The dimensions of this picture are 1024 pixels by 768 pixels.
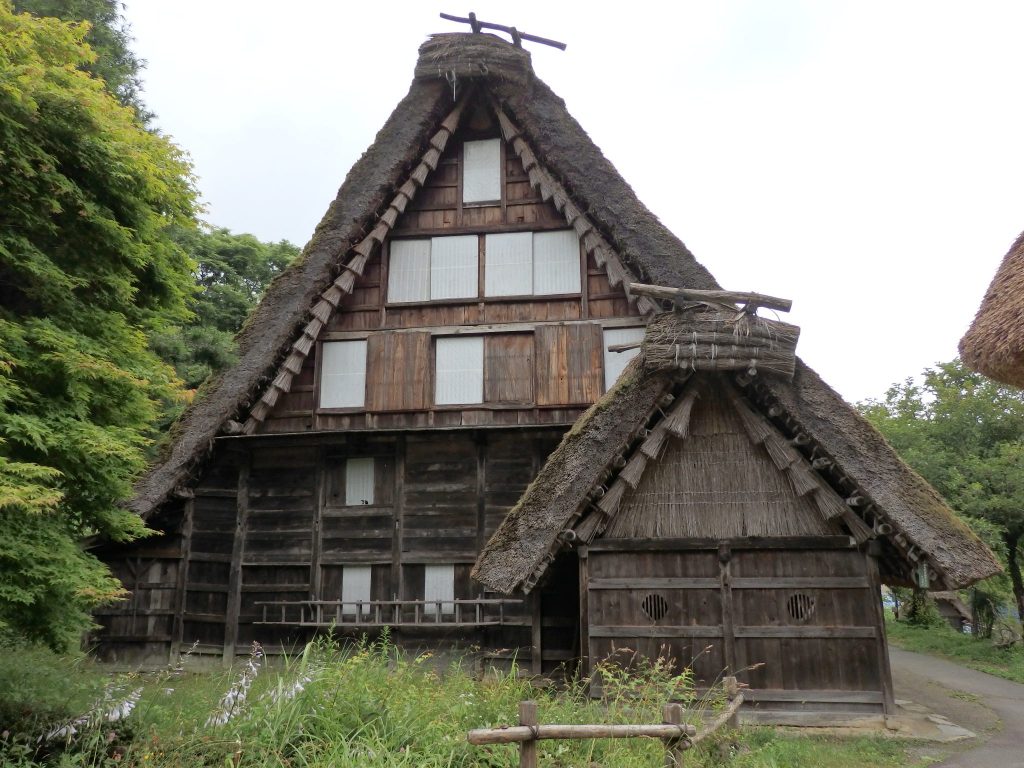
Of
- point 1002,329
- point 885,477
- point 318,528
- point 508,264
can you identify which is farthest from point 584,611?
point 508,264

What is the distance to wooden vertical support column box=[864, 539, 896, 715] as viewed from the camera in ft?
30.8

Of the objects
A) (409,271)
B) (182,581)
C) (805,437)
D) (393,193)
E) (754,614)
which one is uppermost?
(393,193)

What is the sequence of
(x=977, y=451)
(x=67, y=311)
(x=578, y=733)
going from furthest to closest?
(x=977, y=451) < (x=67, y=311) < (x=578, y=733)

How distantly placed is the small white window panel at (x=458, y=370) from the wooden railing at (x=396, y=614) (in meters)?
3.31

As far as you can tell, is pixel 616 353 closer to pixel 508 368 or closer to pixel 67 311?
pixel 508 368

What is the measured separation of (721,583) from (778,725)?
1810 millimetres

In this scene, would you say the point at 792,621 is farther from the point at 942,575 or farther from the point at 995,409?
the point at 995,409

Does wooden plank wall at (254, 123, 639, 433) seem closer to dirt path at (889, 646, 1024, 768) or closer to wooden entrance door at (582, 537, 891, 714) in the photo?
wooden entrance door at (582, 537, 891, 714)

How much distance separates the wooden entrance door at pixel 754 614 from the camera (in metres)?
9.55

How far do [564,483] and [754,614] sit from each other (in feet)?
10.1

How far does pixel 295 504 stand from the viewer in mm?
12852

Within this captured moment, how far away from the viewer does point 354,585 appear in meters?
12.4

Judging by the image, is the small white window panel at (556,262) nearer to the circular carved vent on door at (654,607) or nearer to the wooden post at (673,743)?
the circular carved vent on door at (654,607)

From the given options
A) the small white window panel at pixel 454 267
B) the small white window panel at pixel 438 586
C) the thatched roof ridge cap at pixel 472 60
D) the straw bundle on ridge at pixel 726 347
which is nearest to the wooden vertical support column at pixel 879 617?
the straw bundle on ridge at pixel 726 347
